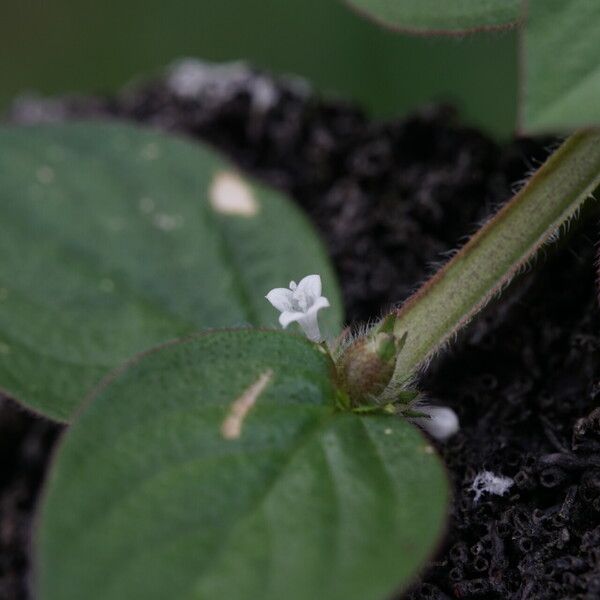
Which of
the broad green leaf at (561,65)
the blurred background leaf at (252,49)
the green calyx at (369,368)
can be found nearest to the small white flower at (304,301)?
the green calyx at (369,368)

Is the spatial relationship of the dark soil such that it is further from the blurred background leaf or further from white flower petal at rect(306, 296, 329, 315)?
the blurred background leaf

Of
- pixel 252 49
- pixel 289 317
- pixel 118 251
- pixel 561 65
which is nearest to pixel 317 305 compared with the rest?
pixel 289 317

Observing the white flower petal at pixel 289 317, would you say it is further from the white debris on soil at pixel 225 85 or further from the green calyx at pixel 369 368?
the white debris on soil at pixel 225 85

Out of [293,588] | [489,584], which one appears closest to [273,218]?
[489,584]

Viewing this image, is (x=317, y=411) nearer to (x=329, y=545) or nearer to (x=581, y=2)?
(x=329, y=545)

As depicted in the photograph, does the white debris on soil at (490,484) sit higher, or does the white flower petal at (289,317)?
the white flower petal at (289,317)

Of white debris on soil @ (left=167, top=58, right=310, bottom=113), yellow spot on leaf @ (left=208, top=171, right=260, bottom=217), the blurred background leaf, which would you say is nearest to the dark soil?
white debris on soil @ (left=167, top=58, right=310, bottom=113)

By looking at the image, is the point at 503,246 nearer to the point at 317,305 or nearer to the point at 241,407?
the point at 317,305
